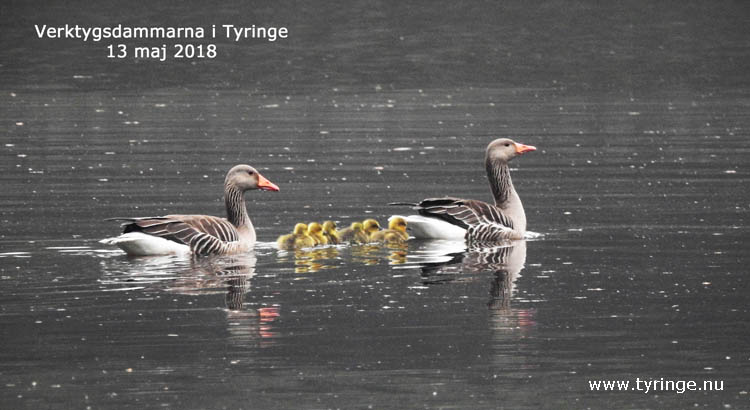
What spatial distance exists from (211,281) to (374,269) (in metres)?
2.03

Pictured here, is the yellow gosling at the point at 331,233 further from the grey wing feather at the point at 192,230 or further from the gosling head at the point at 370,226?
the grey wing feather at the point at 192,230

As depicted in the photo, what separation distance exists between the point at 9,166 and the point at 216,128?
1377 centimetres

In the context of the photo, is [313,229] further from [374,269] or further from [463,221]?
[463,221]

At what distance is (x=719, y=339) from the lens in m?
13.8

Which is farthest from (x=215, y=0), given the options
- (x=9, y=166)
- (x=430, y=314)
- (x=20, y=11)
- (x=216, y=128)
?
(x=430, y=314)

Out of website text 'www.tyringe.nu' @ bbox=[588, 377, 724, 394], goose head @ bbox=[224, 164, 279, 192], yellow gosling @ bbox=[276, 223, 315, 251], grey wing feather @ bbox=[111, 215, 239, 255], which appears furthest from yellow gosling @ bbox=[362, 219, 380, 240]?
website text 'www.tyringe.nu' @ bbox=[588, 377, 724, 394]

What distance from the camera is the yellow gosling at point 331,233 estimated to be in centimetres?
1980

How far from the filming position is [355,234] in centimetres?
2014

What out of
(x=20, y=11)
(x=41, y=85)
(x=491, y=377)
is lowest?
(x=491, y=377)

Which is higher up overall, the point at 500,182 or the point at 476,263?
the point at 500,182

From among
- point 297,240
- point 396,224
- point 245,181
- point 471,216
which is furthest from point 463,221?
point 245,181

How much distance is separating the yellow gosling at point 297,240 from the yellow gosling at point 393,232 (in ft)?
3.33

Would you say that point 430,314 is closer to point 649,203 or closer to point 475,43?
point 649,203

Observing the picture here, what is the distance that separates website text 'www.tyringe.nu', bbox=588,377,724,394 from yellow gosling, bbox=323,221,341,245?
8.02 meters
